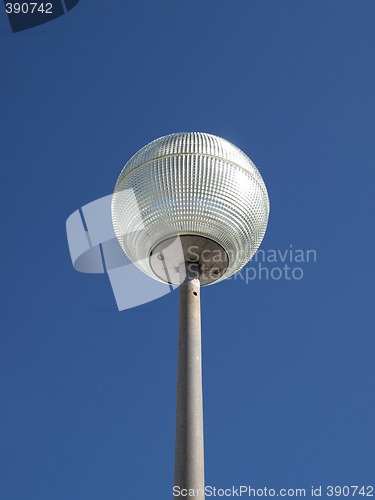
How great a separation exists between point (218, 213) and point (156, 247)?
1.19m

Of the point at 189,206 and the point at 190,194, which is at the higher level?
the point at 190,194

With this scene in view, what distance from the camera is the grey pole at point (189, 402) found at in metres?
8.08

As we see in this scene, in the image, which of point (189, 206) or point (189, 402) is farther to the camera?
point (189, 206)

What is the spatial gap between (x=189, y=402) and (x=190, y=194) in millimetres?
3470

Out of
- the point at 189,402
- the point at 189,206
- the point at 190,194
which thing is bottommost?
the point at 189,402

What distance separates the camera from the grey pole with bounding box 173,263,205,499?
26.5 ft

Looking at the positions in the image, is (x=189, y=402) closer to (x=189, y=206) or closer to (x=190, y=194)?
(x=189, y=206)

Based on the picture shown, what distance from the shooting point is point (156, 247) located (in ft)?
34.8

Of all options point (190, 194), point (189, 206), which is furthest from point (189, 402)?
point (190, 194)

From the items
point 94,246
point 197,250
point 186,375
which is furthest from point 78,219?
point 186,375

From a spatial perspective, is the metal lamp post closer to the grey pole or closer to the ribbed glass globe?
the ribbed glass globe

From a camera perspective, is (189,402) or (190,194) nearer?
(189,402)

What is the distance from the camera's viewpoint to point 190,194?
1039 centimetres

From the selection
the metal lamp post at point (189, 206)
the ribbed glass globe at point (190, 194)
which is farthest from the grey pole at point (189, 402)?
the ribbed glass globe at point (190, 194)
